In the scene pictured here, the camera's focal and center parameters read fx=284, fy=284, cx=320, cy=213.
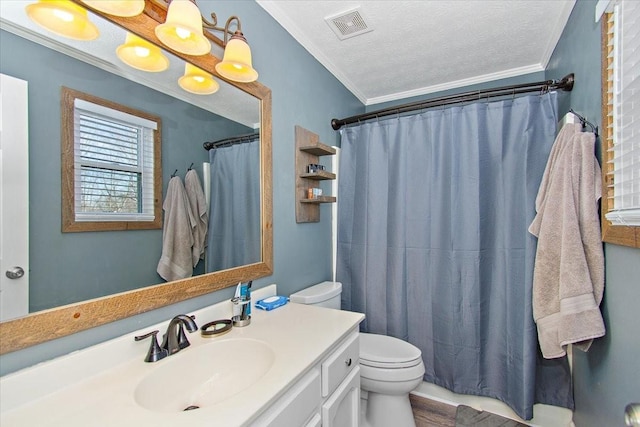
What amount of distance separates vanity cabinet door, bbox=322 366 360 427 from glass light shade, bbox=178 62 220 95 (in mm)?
1329

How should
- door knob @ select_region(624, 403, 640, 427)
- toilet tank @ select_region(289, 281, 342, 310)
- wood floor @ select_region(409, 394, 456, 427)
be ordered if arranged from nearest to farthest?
door knob @ select_region(624, 403, 640, 427)
toilet tank @ select_region(289, 281, 342, 310)
wood floor @ select_region(409, 394, 456, 427)

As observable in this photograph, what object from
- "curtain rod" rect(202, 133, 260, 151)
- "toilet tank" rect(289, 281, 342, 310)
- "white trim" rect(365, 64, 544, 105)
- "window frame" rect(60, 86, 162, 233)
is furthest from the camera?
"white trim" rect(365, 64, 544, 105)

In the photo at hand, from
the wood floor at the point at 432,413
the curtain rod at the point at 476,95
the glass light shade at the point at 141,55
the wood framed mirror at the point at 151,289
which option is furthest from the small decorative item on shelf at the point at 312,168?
the wood floor at the point at 432,413

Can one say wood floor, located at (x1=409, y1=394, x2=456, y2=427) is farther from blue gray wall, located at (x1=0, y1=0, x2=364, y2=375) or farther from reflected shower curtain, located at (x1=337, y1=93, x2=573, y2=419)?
blue gray wall, located at (x1=0, y1=0, x2=364, y2=375)

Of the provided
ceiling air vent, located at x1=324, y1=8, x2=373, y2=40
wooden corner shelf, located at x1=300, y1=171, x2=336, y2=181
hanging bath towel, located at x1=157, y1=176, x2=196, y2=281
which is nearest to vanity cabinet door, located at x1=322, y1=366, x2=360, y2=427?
hanging bath towel, located at x1=157, y1=176, x2=196, y2=281

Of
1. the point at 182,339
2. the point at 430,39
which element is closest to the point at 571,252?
the point at 430,39

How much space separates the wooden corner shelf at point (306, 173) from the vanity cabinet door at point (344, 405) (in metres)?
0.93

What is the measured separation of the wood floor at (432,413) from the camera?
1771mm

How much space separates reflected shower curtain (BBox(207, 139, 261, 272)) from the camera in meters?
1.27

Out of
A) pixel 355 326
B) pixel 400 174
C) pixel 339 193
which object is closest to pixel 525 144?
pixel 400 174

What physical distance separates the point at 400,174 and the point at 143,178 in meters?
1.60

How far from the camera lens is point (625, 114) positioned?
37.8 inches

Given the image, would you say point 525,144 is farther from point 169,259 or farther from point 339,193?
point 169,259

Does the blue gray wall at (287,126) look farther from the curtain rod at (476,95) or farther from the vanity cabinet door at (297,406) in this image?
the vanity cabinet door at (297,406)
